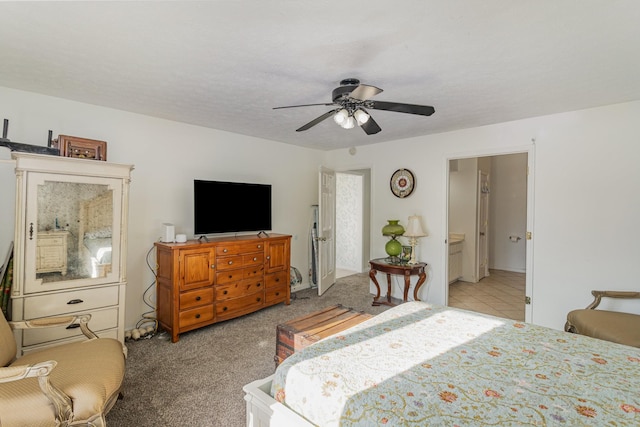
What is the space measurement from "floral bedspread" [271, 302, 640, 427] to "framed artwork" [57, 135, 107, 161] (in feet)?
8.52

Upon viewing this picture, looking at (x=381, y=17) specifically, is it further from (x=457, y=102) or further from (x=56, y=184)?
(x=56, y=184)

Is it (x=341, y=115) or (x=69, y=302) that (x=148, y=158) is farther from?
(x=341, y=115)

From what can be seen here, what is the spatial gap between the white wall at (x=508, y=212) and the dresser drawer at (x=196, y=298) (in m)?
6.09

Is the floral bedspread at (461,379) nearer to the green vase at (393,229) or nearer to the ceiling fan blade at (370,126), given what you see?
the ceiling fan blade at (370,126)

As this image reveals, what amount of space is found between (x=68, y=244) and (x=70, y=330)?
70 cm

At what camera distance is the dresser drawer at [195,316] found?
3.16 m

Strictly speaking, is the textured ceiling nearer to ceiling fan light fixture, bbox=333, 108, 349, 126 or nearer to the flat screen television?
ceiling fan light fixture, bbox=333, 108, 349, 126

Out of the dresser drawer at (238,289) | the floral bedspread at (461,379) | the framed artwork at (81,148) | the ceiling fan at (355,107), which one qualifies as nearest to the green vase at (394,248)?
the dresser drawer at (238,289)

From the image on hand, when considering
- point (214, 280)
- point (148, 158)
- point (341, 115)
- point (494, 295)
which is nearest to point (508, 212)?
point (494, 295)

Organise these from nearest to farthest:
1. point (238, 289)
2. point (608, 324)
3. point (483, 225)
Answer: point (608, 324)
point (238, 289)
point (483, 225)

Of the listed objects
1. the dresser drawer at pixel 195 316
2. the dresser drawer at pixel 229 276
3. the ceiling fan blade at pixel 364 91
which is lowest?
the dresser drawer at pixel 195 316

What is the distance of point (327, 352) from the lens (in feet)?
5.10

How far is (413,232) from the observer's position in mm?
4145

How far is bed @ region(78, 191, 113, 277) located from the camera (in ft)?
8.50
